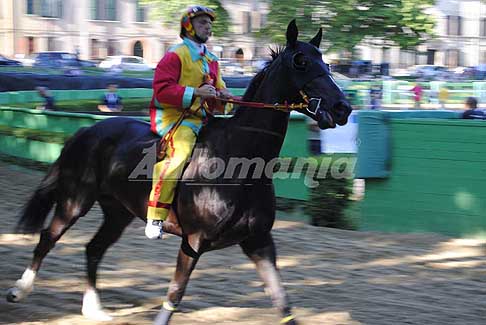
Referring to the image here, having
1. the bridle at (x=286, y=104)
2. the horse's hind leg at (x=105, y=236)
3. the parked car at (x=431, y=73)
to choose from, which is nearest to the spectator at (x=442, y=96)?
the parked car at (x=431, y=73)

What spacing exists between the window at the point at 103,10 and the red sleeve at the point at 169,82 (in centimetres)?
4978

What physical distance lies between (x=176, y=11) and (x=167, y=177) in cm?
3844

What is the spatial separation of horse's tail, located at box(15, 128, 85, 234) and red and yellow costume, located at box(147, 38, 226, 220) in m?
1.43

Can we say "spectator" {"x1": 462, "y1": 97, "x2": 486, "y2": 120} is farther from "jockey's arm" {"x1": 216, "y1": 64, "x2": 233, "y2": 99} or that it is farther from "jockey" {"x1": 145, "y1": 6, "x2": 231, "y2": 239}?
"jockey" {"x1": 145, "y1": 6, "x2": 231, "y2": 239}

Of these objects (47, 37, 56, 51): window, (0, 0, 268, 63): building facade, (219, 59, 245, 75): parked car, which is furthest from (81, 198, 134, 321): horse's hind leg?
(47, 37, 56, 51): window

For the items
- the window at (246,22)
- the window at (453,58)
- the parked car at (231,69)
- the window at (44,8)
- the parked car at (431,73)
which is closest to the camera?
the parked car at (231,69)

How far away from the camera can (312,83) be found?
468 centimetres

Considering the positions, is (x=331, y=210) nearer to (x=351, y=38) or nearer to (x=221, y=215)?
(x=221, y=215)

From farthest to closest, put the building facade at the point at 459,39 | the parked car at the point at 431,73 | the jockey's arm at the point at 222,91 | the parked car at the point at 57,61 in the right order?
the building facade at the point at 459,39
the parked car at the point at 431,73
the parked car at the point at 57,61
the jockey's arm at the point at 222,91

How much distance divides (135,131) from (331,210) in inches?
164

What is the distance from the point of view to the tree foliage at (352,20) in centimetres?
4106

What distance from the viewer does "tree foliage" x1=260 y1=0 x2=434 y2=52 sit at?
4106 cm

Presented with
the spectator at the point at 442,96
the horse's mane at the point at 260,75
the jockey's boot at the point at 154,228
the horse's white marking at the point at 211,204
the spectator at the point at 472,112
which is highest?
the horse's mane at the point at 260,75

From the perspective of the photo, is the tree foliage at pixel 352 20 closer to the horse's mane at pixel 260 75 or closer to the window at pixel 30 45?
the window at pixel 30 45
